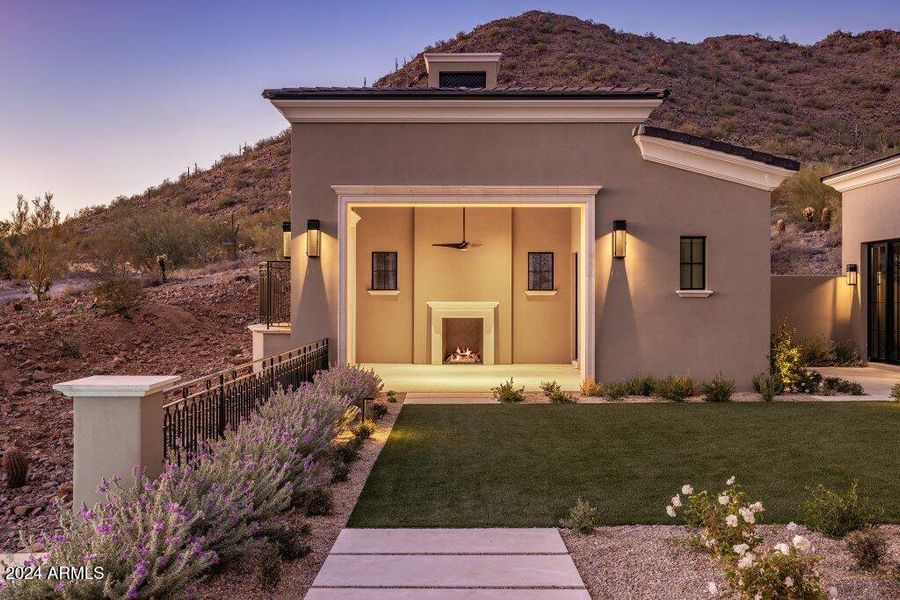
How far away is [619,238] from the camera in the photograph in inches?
454

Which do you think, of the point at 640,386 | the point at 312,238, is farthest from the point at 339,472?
the point at 640,386

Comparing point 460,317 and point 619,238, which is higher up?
point 619,238

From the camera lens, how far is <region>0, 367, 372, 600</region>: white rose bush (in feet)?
10.5

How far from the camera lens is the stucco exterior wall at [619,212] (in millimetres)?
11680

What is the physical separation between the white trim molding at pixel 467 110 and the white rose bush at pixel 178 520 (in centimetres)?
697

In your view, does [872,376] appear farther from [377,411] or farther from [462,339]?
[377,411]

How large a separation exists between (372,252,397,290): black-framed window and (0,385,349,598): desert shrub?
983 cm

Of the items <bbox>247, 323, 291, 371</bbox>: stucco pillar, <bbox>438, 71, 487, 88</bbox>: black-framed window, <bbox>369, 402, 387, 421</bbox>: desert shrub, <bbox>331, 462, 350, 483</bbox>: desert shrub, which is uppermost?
<bbox>438, 71, 487, 88</bbox>: black-framed window

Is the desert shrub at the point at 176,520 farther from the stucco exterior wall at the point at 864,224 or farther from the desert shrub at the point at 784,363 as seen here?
the stucco exterior wall at the point at 864,224

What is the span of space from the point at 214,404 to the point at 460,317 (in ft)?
29.8

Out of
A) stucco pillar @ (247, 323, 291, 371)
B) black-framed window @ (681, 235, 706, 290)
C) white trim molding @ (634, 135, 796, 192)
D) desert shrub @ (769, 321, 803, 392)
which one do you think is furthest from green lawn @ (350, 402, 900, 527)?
white trim molding @ (634, 135, 796, 192)

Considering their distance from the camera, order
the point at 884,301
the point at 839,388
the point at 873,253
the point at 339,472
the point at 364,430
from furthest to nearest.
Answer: the point at 873,253, the point at 884,301, the point at 839,388, the point at 364,430, the point at 339,472

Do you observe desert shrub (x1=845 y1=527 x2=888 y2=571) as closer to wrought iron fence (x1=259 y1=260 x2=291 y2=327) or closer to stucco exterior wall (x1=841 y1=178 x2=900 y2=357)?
wrought iron fence (x1=259 y1=260 x2=291 y2=327)

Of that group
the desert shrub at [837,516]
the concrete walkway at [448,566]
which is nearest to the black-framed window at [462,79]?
the concrete walkway at [448,566]
